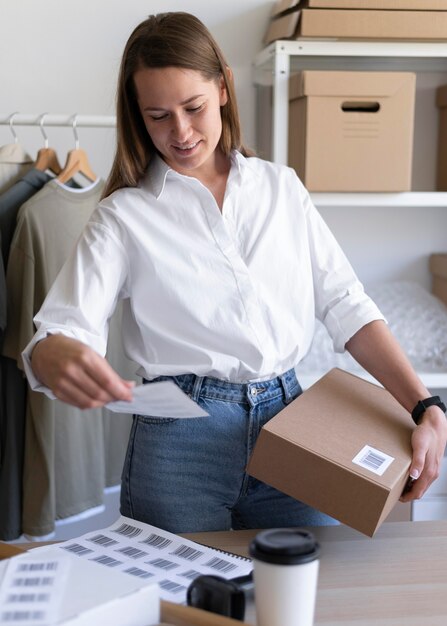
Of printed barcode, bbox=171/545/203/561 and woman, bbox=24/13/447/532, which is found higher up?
woman, bbox=24/13/447/532

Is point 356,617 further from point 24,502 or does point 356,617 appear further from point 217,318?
point 24,502

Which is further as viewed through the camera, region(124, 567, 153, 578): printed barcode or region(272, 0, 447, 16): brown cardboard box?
region(272, 0, 447, 16): brown cardboard box

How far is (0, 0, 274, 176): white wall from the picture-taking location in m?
2.26

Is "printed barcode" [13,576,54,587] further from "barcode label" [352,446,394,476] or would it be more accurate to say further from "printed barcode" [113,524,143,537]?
"barcode label" [352,446,394,476]

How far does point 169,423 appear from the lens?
1.28 meters

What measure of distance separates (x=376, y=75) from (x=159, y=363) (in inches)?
42.1

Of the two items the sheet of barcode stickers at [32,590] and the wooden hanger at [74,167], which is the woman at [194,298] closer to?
the sheet of barcode stickers at [32,590]

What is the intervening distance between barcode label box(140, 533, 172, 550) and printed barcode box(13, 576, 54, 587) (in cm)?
27

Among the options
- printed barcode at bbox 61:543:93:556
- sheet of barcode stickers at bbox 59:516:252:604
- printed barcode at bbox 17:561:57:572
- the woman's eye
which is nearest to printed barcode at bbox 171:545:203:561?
sheet of barcode stickers at bbox 59:516:252:604

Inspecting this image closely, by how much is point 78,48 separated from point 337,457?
62.6 inches

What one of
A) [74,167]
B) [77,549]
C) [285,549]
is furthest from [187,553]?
[74,167]

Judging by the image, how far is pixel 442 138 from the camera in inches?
94.6

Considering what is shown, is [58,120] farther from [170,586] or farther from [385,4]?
[170,586]

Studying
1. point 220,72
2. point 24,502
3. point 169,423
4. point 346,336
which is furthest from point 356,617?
point 24,502
